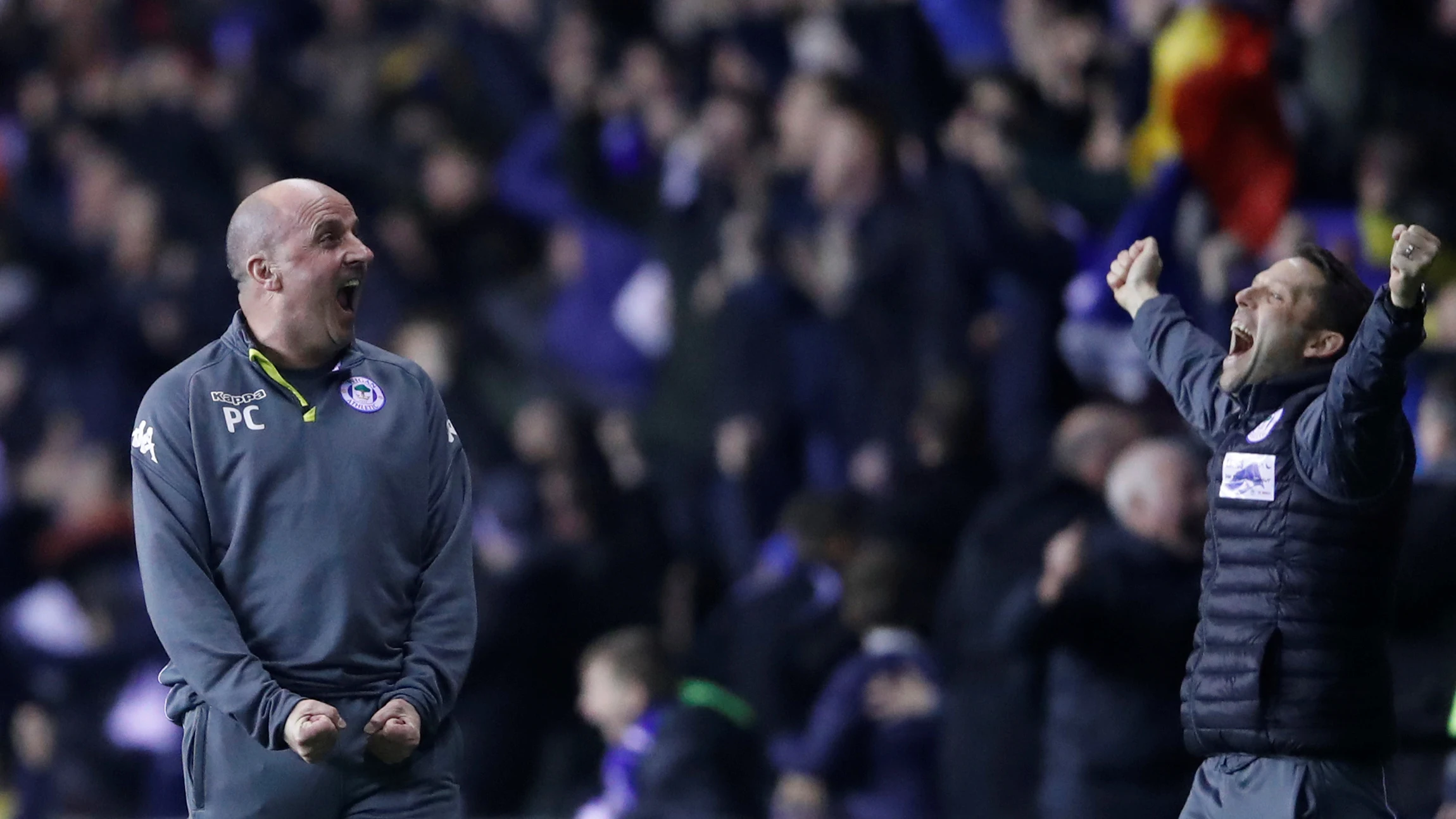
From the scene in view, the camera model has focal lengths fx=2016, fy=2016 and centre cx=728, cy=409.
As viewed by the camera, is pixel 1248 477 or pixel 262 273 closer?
pixel 262 273

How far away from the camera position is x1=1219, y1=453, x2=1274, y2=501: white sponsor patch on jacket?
3.66 metres

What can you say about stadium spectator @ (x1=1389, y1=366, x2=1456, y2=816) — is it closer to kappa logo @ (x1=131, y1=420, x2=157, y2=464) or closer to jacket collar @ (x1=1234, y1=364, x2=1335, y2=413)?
jacket collar @ (x1=1234, y1=364, x2=1335, y2=413)

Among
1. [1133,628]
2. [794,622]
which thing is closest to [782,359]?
[794,622]

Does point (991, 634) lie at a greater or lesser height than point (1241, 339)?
lesser

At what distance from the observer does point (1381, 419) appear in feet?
11.4

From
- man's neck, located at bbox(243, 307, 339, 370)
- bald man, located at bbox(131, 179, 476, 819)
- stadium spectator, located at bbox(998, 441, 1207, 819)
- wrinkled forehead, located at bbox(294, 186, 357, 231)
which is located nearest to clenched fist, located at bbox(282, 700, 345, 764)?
bald man, located at bbox(131, 179, 476, 819)

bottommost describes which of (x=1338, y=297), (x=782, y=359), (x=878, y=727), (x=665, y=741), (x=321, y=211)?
(x=665, y=741)

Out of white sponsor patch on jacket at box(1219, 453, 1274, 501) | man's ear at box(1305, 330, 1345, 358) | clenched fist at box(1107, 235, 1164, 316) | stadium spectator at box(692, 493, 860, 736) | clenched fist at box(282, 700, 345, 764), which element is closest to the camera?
clenched fist at box(282, 700, 345, 764)

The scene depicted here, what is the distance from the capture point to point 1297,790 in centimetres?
357

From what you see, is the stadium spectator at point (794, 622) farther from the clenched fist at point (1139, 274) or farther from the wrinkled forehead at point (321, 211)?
the wrinkled forehead at point (321, 211)

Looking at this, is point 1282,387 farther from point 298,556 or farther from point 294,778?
point 294,778

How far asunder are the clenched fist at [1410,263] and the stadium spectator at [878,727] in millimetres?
3202

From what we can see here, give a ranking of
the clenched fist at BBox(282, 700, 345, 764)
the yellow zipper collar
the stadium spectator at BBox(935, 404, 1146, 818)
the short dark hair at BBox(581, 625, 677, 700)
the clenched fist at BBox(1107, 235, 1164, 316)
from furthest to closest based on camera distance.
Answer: the short dark hair at BBox(581, 625, 677, 700) < the stadium spectator at BBox(935, 404, 1146, 818) < the clenched fist at BBox(1107, 235, 1164, 316) < the yellow zipper collar < the clenched fist at BBox(282, 700, 345, 764)

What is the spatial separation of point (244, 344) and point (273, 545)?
0.38 metres
